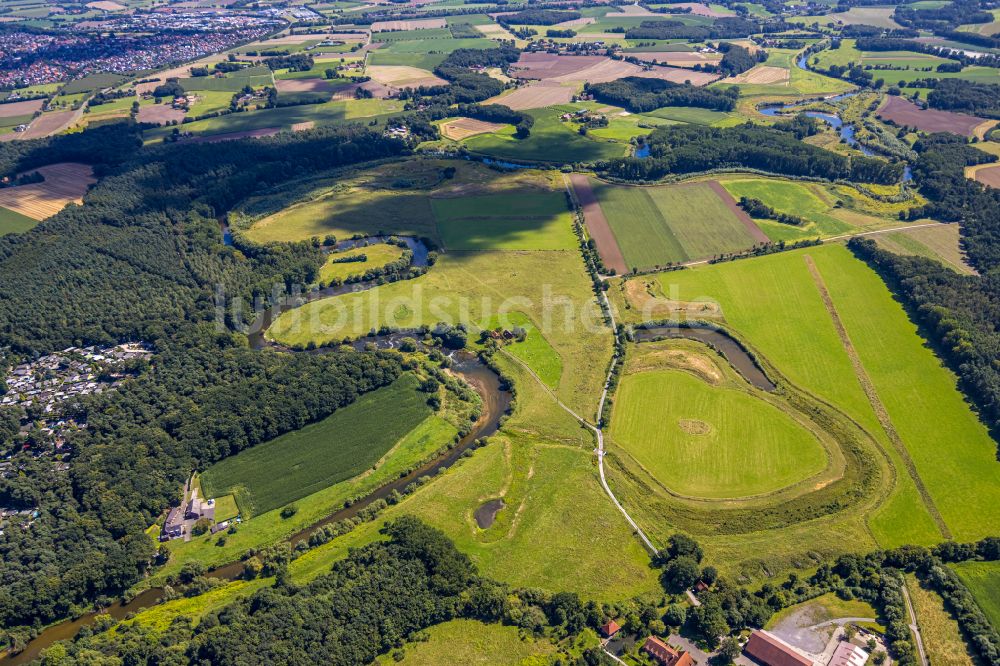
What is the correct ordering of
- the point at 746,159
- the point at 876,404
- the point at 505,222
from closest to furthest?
the point at 876,404 < the point at 505,222 < the point at 746,159

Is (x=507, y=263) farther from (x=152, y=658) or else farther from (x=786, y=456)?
(x=152, y=658)

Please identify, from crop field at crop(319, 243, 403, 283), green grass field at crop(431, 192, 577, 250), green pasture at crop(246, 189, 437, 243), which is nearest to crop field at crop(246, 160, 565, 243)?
green pasture at crop(246, 189, 437, 243)

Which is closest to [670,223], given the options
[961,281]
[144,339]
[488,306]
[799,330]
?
[799,330]

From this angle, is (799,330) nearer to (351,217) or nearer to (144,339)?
(351,217)

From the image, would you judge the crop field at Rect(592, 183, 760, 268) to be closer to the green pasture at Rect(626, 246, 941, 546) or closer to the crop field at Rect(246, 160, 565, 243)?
the green pasture at Rect(626, 246, 941, 546)

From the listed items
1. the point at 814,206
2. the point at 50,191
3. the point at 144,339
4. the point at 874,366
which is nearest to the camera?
the point at 874,366

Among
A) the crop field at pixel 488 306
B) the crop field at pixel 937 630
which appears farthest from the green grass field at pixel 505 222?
the crop field at pixel 937 630

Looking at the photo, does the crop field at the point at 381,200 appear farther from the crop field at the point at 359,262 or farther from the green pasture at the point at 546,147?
the green pasture at the point at 546,147
